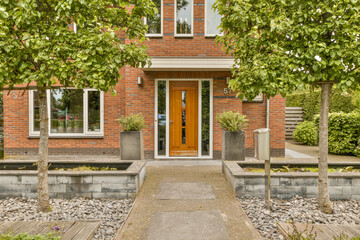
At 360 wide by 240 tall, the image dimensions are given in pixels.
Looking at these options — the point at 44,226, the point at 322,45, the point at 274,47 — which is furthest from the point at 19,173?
the point at 322,45

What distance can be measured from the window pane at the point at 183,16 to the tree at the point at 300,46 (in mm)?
4508

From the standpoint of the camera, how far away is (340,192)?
457 centimetres

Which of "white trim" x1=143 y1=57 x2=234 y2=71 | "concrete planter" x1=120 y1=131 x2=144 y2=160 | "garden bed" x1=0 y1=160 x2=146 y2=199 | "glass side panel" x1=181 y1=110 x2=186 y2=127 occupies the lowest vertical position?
"garden bed" x1=0 y1=160 x2=146 y2=199

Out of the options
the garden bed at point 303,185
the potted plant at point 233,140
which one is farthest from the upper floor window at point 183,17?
the garden bed at point 303,185

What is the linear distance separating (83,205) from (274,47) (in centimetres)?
383

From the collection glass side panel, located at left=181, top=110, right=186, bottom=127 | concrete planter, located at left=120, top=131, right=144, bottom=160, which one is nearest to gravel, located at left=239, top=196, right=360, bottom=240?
concrete planter, located at left=120, top=131, right=144, bottom=160

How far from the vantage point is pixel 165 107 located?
853 cm

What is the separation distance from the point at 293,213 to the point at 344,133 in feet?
21.4

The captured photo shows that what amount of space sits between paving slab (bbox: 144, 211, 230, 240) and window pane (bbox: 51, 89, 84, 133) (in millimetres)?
5962

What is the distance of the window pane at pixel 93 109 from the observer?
8.97 m

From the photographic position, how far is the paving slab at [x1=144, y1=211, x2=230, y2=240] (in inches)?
131

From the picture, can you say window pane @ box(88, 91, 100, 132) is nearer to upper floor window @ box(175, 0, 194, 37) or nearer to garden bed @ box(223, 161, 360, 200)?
upper floor window @ box(175, 0, 194, 37)

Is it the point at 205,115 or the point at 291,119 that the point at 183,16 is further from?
the point at 291,119

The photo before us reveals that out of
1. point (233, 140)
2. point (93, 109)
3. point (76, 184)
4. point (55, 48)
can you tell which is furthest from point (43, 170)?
point (93, 109)
